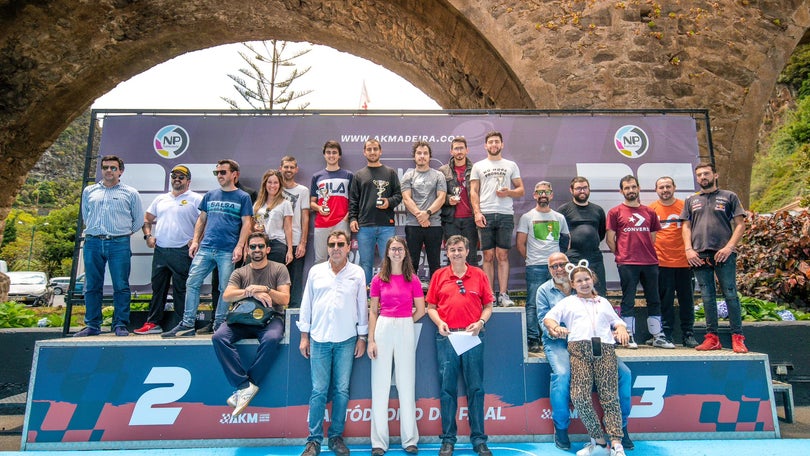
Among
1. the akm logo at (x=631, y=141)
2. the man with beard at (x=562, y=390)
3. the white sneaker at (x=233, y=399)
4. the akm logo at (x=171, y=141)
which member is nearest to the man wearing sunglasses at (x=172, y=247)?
the akm logo at (x=171, y=141)

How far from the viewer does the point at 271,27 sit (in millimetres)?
8797

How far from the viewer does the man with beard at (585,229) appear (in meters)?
4.86

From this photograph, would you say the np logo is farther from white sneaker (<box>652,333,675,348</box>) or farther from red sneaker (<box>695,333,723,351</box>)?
red sneaker (<box>695,333,723,351</box>)

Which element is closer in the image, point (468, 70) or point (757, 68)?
point (757, 68)

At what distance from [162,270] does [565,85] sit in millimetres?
5798

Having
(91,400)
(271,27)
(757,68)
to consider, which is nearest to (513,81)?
(757,68)

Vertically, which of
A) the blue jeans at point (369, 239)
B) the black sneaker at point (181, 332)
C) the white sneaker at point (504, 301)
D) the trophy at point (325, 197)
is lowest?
the black sneaker at point (181, 332)

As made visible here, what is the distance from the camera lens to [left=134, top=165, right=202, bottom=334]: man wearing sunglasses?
16.2 ft

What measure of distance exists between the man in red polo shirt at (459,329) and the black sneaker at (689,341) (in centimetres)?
240

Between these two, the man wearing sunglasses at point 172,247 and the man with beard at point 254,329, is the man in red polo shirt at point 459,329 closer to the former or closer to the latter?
the man with beard at point 254,329

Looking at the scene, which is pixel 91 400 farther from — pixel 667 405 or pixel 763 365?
pixel 763 365

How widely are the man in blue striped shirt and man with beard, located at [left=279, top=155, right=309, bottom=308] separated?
62.9 inches

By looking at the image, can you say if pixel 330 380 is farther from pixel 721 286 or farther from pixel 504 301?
pixel 721 286

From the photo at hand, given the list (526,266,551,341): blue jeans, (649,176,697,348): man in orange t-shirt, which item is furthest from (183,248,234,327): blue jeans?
(649,176,697,348): man in orange t-shirt
